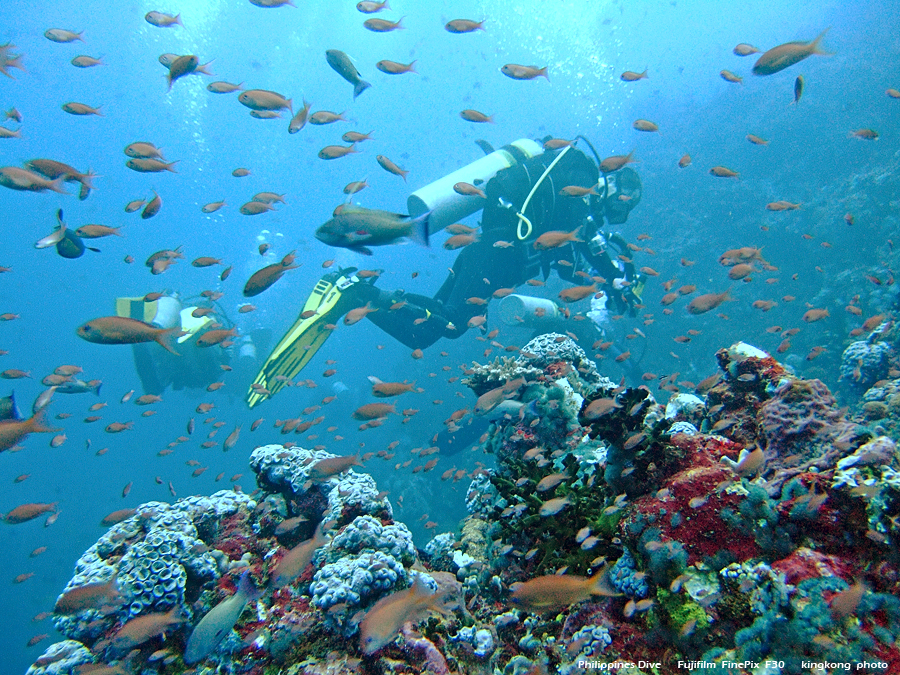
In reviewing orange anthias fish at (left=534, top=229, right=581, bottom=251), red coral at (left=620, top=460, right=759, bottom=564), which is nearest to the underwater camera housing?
orange anthias fish at (left=534, top=229, right=581, bottom=251)

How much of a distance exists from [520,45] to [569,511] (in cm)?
7451

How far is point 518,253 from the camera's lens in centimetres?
955

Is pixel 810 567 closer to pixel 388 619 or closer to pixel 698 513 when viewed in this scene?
pixel 698 513

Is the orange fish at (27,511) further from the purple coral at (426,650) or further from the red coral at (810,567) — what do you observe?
the red coral at (810,567)

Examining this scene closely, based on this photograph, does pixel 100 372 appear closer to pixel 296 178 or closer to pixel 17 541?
pixel 17 541

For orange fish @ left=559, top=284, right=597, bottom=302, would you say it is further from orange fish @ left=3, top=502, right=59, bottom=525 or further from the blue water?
orange fish @ left=3, top=502, right=59, bottom=525

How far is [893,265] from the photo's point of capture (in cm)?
1372

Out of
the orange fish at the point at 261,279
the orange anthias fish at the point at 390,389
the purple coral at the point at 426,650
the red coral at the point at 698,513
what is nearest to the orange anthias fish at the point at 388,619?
the purple coral at the point at 426,650

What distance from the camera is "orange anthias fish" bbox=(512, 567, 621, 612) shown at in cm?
191

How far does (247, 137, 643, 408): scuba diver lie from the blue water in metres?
3.85

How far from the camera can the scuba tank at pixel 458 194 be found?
367 inches

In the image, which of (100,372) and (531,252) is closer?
(531,252)

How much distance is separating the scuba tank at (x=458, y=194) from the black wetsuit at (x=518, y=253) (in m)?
0.49

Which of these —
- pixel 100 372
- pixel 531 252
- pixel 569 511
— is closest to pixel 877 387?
pixel 531 252
